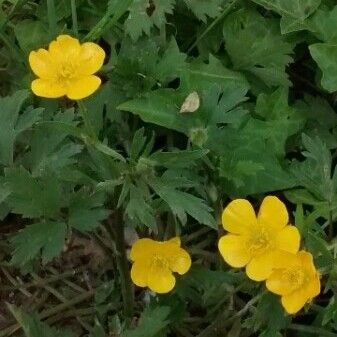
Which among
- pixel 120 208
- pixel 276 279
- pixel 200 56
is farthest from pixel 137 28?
pixel 276 279

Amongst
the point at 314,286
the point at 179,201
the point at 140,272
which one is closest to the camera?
the point at 314,286

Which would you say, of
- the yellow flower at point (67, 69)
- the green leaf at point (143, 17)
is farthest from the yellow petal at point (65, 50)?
the green leaf at point (143, 17)

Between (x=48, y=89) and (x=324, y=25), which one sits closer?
(x=48, y=89)

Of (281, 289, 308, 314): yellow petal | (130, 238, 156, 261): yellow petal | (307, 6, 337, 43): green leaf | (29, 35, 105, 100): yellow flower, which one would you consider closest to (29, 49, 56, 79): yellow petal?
(29, 35, 105, 100): yellow flower

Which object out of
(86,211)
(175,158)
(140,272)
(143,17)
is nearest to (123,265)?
(140,272)

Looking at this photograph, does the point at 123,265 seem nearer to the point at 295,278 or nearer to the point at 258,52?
the point at 295,278

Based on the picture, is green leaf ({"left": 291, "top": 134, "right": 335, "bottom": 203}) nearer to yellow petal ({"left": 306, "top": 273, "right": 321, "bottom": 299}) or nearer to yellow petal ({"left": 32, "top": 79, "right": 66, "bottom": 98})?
yellow petal ({"left": 306, "top": 273, "right": 321, "bottom": 299})
